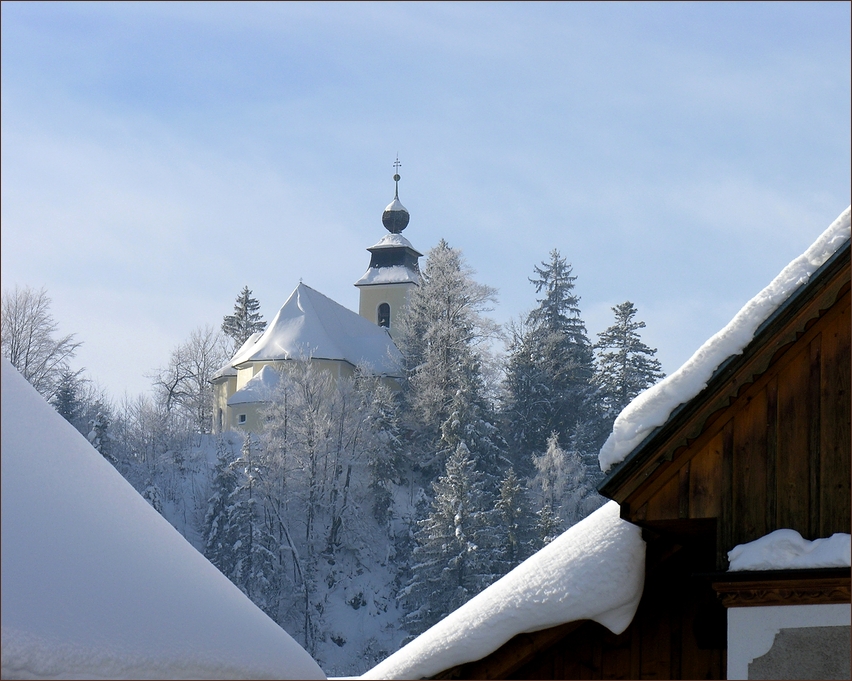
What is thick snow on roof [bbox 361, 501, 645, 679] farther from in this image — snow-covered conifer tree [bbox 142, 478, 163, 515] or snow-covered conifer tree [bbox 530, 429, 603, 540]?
snow-covered conifer tree [bbox 142, 478, 163, 515]

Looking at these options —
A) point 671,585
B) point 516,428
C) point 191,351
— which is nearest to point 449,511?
point 516,428

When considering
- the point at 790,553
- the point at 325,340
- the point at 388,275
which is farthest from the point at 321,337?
the point at 790,553

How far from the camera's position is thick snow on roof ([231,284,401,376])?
6319 cm

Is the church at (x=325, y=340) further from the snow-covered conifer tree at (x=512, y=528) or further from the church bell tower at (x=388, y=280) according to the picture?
the snow-covered conifer tree at (x=512, y=528)

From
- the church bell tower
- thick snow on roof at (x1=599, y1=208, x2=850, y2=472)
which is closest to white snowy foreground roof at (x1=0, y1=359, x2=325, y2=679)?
thick snow on roof at (x1=599, y1=208, x2=850, y2=472)

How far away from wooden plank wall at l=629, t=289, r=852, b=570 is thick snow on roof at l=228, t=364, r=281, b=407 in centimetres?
5564

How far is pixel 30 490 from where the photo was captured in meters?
3.79

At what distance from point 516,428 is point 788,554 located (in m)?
53.8

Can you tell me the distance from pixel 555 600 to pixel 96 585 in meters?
2.55

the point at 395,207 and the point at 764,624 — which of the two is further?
the point at 395,207

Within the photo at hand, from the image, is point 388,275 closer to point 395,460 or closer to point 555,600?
point 395,460

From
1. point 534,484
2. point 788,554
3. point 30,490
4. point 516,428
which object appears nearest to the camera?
point 30,490

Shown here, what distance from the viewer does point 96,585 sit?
12.1 ft

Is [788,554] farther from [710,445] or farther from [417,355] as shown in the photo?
[417,355]
